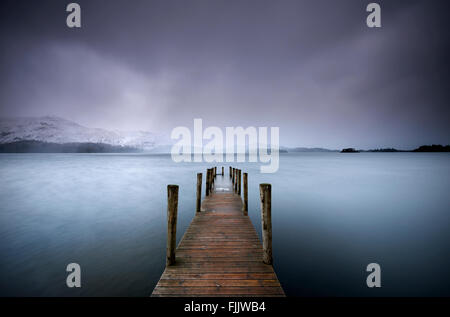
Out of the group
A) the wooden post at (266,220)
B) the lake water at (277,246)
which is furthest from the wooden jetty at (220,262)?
the lake water at (277,246)

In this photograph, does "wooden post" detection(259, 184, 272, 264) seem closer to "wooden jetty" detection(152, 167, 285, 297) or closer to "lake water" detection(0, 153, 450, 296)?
"wooden jetty" detection(152, 167, 285, 297)

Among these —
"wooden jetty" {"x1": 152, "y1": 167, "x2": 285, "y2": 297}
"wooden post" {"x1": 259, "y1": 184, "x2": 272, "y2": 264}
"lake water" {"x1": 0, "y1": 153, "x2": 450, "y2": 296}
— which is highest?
"wooden post" {"x1": 259, "y1": 184, "x2": 272, "y2": 264}

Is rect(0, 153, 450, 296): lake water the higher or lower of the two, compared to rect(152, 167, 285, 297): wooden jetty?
lower

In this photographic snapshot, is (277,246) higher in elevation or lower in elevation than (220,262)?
lower

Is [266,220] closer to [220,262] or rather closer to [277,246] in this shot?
[220,262]

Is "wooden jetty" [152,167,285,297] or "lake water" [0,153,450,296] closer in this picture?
"wooden jetty" [152,167,285,297]

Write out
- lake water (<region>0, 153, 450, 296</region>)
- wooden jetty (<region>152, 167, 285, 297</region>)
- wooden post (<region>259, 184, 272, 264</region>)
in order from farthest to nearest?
lake water (<region>0, 153, 450, 296</region>) < wooden post (<region>259, 184, 272, 264</region>) < wooden jetty (<region>152, 167, 285, 297</region>)

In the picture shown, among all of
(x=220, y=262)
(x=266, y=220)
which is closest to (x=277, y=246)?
(x=266, y=220)

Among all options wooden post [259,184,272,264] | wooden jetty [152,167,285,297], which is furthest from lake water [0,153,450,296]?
wooden post [259,184,272,264]

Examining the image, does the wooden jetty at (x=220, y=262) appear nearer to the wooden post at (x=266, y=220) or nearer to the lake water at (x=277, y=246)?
the wooden post at (x=266, y=220)

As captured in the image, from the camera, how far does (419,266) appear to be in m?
6.55

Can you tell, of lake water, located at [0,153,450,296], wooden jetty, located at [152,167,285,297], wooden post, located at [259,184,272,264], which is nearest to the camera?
wooden jetty, located at [152,167,285,297]
